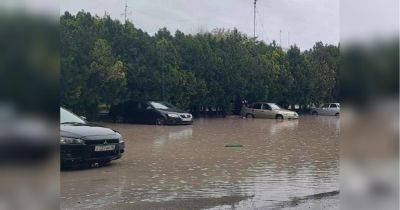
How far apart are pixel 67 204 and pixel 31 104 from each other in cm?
494

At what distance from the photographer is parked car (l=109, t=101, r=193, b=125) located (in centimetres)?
2353

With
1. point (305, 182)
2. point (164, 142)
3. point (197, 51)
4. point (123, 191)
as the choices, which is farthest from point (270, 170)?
point (197, 51)

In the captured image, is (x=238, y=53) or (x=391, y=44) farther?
(x=238, y=53)

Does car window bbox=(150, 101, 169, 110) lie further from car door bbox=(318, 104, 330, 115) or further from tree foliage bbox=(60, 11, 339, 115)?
car door bbox=(318, 104, 330, 115)

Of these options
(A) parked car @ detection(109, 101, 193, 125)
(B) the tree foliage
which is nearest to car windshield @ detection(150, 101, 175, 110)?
(A) parked car @ detection(109, 101, 193, 125)

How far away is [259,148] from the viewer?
13602mm

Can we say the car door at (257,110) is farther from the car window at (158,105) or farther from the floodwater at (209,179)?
the floodwater at (209,179)

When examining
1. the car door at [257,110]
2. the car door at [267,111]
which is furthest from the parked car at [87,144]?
the car door at [257,110]

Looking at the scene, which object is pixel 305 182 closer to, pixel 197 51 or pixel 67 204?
pixel 67 204

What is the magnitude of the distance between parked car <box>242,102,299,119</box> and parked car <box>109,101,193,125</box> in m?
8.76

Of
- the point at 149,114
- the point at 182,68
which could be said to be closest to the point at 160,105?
the point at 149,114

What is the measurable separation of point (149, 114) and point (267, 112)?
10.6 metres

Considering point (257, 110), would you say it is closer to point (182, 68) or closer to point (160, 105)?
point (182, 68)

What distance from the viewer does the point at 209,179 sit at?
8.45 metres
